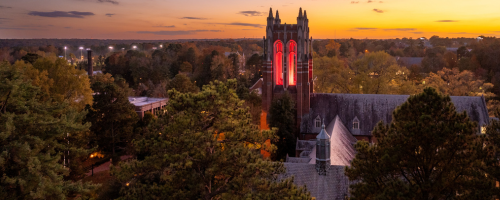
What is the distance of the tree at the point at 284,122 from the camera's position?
3272cm

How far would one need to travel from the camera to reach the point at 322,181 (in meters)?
19.6

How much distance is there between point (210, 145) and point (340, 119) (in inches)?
912

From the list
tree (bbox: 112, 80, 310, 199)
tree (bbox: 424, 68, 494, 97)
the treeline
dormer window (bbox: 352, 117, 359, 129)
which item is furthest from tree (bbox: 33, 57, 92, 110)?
tree (bbox: 424, 68, 494, 97)

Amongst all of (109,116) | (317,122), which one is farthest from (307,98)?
(109,116)

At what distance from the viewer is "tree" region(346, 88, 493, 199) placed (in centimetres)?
1031

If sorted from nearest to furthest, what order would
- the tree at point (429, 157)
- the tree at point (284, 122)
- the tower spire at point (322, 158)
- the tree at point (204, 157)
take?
the tree at point (429, 157)
the tree at point (204, 157)
the tower spire at point (322, 158)
the tree at point (284, 122)

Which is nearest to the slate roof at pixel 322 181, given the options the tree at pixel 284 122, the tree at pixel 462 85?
the tree at pixel 284 122

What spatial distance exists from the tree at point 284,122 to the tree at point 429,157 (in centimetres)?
2127

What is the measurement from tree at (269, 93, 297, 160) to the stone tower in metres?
1.42

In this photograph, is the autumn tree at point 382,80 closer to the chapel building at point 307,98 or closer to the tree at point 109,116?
the chapel building at point 307,98

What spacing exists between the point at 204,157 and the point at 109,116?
917 inches

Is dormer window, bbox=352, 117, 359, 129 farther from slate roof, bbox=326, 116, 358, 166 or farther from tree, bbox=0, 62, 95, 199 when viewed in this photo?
tree, bbox=0, 62, 95, 199

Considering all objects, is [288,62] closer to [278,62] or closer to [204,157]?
[278,62]

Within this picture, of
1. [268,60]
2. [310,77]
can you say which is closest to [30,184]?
[268,60]
